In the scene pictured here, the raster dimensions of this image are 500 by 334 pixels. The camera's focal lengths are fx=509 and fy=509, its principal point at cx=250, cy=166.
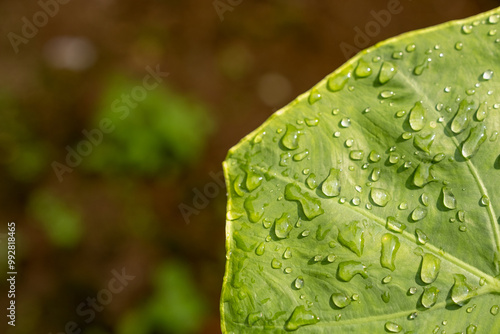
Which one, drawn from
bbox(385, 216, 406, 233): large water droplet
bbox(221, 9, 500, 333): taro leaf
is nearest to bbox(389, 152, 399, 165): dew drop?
bbox(221, 9, 500, 333): taro leaf

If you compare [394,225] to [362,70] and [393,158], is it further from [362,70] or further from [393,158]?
[362,70]

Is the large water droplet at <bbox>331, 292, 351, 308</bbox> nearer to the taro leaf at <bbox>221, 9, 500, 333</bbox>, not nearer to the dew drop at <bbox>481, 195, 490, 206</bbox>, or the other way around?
the taro leaf at <bbox>221, 9, 500, 333</bbox>

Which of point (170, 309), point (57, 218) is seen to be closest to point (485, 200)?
point (170, 309)

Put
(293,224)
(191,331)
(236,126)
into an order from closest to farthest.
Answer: (293,224), (191,331), (236,126)

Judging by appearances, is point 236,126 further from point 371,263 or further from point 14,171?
point 371,263

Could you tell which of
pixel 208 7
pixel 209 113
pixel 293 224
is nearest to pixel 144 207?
pixel 209 113

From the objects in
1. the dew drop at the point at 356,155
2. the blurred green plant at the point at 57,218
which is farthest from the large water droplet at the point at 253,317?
the blurred green plant at the point at 57,218
